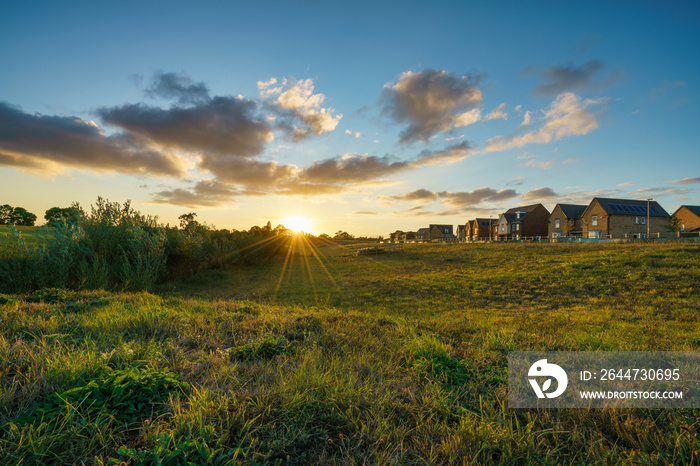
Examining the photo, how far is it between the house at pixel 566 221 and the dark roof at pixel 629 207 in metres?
6.44

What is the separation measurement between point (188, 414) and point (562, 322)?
9.73 metres

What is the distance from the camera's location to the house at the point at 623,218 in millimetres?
48625

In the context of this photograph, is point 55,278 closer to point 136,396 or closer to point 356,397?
point 136,396

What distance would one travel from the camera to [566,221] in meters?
57.2

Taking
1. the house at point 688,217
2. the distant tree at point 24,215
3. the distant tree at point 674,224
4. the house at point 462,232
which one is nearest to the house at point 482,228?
the house at point 462,232

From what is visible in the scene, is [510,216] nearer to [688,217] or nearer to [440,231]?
[688,217]

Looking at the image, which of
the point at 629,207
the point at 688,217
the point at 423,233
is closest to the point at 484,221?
the point at 423,233

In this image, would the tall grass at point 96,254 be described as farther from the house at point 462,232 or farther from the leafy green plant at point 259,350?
the house at point 462,232

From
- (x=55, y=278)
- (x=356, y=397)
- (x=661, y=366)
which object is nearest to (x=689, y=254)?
(x=661, y=366)

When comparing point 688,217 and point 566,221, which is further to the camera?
point 566,221

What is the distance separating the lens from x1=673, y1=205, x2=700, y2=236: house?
48812mm

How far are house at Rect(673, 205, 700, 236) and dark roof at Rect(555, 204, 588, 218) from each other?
44.5 feet

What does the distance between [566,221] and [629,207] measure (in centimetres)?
916

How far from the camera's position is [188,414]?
2.64 metres
